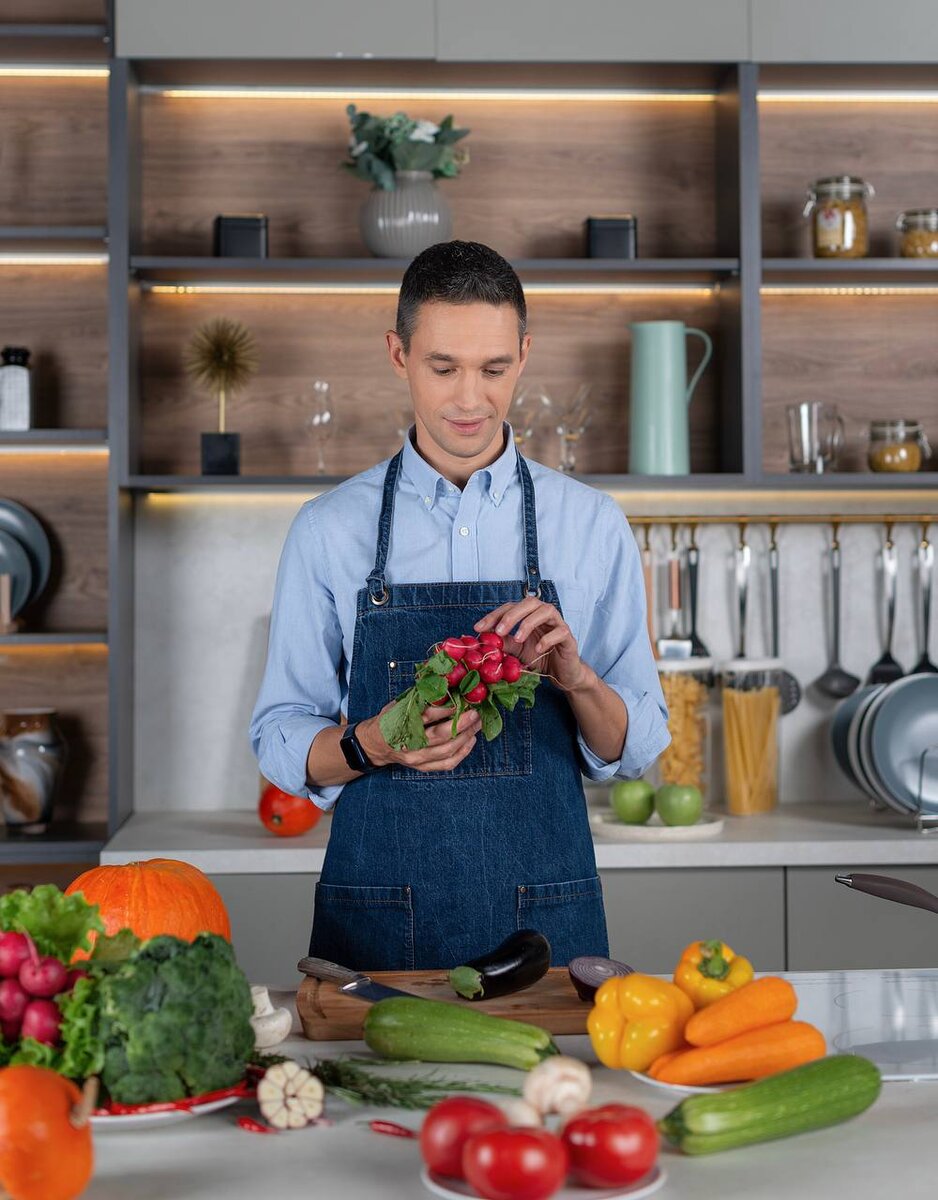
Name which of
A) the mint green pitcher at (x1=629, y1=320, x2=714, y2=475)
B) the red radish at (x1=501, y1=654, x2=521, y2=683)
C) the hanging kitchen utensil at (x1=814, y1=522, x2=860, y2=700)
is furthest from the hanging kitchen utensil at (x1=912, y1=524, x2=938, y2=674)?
the red radish at (x1=501, y1=654, x2=521, y2=683)

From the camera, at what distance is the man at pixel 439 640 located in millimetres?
1786

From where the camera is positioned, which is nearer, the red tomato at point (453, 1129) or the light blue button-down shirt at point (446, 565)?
the red tomato at point (453, 1129)

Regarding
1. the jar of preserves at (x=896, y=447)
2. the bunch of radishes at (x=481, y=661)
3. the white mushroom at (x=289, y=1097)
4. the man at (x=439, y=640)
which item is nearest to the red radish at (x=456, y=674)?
the bunch of radishes at (x=481, y=661)

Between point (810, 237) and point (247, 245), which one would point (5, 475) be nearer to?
point (247, 245)

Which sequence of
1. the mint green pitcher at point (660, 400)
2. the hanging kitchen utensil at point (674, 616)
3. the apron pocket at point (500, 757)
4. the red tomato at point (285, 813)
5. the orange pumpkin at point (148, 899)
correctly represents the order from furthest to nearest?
the hanging kitchen utensil at point (674, 616) → the mint green pitcher at point (660, 400) → the red tomato at point (285, 813) → the apron pocket at point (500, 757) → the orange pumpkin at point (148, 899)

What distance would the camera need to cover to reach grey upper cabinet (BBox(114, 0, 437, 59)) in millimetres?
2998

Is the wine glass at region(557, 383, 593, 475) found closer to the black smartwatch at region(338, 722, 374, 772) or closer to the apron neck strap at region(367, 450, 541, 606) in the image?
the apron neck strap at region(367, 450, 541, 606)

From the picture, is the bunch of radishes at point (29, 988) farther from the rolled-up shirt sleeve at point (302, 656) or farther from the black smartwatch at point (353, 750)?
the rolled-up shirt sleeve at point (302, 656)

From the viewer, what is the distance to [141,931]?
4.58ft

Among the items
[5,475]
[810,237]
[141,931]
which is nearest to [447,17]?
[810,237]

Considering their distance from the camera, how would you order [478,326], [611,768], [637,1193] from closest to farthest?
[637,1193]
[478,326]
[611,768]

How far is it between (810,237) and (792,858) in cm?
138

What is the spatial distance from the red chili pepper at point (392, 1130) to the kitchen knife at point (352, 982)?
19 cm

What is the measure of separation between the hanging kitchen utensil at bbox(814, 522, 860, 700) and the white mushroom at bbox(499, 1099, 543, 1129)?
2.50 meters
